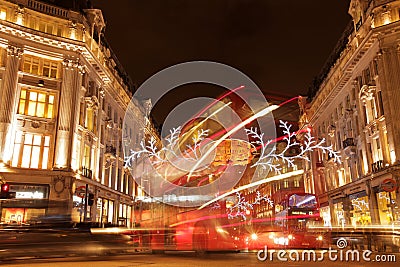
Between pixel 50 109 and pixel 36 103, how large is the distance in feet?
3.62

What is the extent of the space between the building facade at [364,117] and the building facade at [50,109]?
71.2ft

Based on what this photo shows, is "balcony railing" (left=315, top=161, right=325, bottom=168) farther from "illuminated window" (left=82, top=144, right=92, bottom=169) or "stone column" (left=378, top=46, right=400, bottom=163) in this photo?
"illuminated window" (left=82, top=144, right=92, bottom=169)

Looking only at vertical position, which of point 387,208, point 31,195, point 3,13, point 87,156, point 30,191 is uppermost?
point 3,13

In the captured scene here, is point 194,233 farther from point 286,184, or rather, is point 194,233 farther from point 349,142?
point 286,184

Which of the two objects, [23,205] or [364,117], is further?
[364,117]

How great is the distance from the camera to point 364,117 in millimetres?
32750

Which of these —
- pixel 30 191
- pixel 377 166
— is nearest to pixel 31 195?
pixel 30 191

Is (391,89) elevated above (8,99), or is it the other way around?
(391,89)

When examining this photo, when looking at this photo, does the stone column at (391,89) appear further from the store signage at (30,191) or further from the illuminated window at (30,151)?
the illuminated window at (30,151)

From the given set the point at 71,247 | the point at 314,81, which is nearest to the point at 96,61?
the point at 71,247

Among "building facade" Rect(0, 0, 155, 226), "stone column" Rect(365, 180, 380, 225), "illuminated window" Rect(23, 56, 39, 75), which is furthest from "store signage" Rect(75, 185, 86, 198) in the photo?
"stone column" Rect(365, 180, 380, 225)

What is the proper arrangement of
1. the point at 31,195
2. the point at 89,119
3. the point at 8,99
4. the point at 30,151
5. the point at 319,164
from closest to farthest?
the point at 31,195 < the point at 8,99 < the point at 30,151 < the point at 89,119 < the point at 319,164

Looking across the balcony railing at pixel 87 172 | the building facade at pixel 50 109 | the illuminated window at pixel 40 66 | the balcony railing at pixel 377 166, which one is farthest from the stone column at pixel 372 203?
the illuminated window at pixel 40 66

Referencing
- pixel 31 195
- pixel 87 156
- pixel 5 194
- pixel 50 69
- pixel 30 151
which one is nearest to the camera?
pixel 5 194
